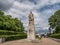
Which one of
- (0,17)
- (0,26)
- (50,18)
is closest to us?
(0,26)

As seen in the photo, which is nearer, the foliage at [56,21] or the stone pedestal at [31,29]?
the stone pedestal at [31,29]

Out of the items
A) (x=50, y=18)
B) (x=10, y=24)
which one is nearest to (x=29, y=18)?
(x=10, y=24)

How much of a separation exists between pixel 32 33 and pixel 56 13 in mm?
32545

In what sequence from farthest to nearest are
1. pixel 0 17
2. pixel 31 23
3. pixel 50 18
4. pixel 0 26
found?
pixel 50 18, pixel 0 17, pixel 0 26, pixel 31 23

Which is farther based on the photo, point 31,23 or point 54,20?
point 54,20

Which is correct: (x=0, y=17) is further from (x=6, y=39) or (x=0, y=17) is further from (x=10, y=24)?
(x=6, y=39)

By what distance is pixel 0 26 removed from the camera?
60031mm

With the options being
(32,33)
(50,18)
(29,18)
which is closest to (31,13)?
(29,18)

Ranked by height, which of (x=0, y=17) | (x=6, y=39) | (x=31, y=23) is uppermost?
(x=0, y=17)

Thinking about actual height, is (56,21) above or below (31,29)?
above

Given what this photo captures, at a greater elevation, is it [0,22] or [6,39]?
[0,22]

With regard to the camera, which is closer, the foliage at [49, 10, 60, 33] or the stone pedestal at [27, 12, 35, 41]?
the stone pedestal at [27, 12, 35, 41]

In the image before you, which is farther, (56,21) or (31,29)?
(56,21)

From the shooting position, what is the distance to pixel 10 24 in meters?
65.4
